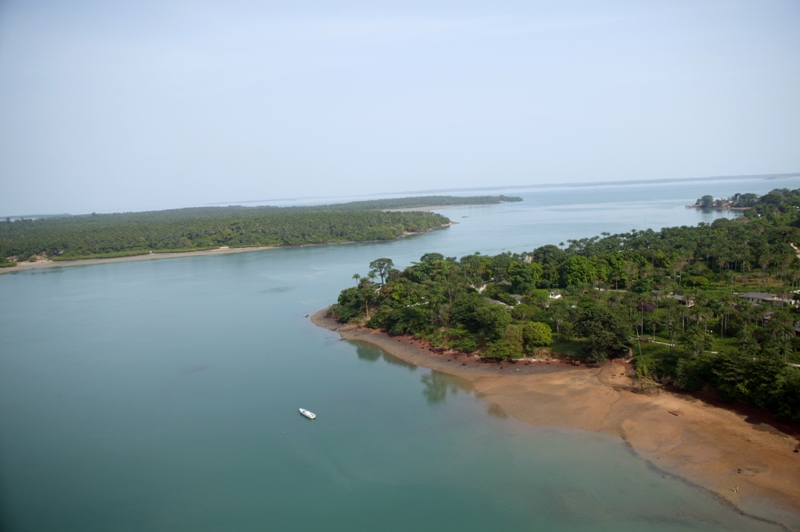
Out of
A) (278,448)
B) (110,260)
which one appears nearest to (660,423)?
(278,448)

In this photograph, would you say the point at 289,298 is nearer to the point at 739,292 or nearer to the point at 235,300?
the point at 235,300

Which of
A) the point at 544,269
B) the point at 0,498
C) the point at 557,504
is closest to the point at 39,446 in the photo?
the point at 0,498

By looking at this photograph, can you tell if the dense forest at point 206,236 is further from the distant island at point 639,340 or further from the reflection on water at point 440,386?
the reflection on water at point 440,386

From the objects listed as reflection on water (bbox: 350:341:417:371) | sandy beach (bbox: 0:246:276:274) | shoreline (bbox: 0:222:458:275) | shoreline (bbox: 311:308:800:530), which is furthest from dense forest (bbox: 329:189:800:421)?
sandy beach (bbox: 0:246:276:274)

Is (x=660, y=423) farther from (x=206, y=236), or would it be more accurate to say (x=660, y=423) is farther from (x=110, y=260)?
(x=206, y=236)

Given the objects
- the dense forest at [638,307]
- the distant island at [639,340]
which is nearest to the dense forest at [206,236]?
the dense forest at [638,307]

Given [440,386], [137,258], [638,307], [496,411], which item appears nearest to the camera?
[496,411]
